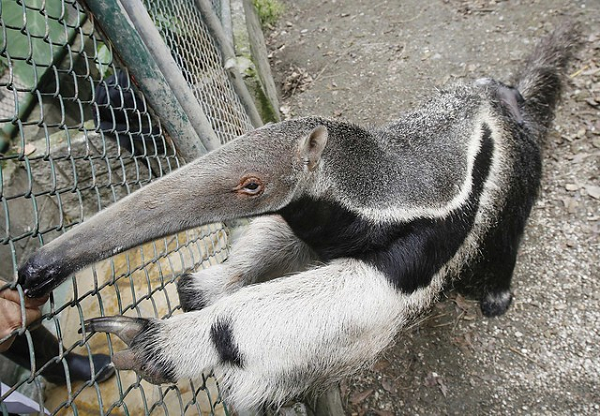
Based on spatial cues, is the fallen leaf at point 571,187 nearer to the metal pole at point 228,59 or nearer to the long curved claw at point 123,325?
the metal pole at point 228,59

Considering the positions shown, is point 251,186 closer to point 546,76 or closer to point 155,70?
point 155,70

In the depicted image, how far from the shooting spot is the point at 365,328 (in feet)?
6.91

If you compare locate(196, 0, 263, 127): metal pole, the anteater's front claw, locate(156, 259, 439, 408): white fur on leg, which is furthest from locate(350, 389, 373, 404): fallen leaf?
locate(196, 0, 263, 127): metal pole

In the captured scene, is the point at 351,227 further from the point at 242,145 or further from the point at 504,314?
the point at 504,314

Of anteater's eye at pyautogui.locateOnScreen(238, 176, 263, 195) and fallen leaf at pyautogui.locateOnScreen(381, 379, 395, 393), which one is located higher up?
anteater's eye at pyautogui.locateOnScreen(238, 176, 263, 195)

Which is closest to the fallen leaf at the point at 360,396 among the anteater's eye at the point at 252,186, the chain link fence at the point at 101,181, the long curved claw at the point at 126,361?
the chain link fence at the point at 101,181

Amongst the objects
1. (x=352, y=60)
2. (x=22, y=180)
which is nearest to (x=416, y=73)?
(x=352, y=60)

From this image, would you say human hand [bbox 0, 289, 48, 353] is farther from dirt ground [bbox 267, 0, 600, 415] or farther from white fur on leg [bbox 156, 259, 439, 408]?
dirt ground [bbox 267, 0, 600, 415]

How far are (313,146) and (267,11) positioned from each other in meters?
6.80

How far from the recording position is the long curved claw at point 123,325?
6.47 ft

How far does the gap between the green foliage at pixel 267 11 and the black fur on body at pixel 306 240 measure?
20.0 feet

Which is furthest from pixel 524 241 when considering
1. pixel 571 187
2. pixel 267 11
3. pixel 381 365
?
pixel 267 11

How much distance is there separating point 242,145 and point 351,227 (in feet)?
2.25

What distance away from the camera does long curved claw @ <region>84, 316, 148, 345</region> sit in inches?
77.7
